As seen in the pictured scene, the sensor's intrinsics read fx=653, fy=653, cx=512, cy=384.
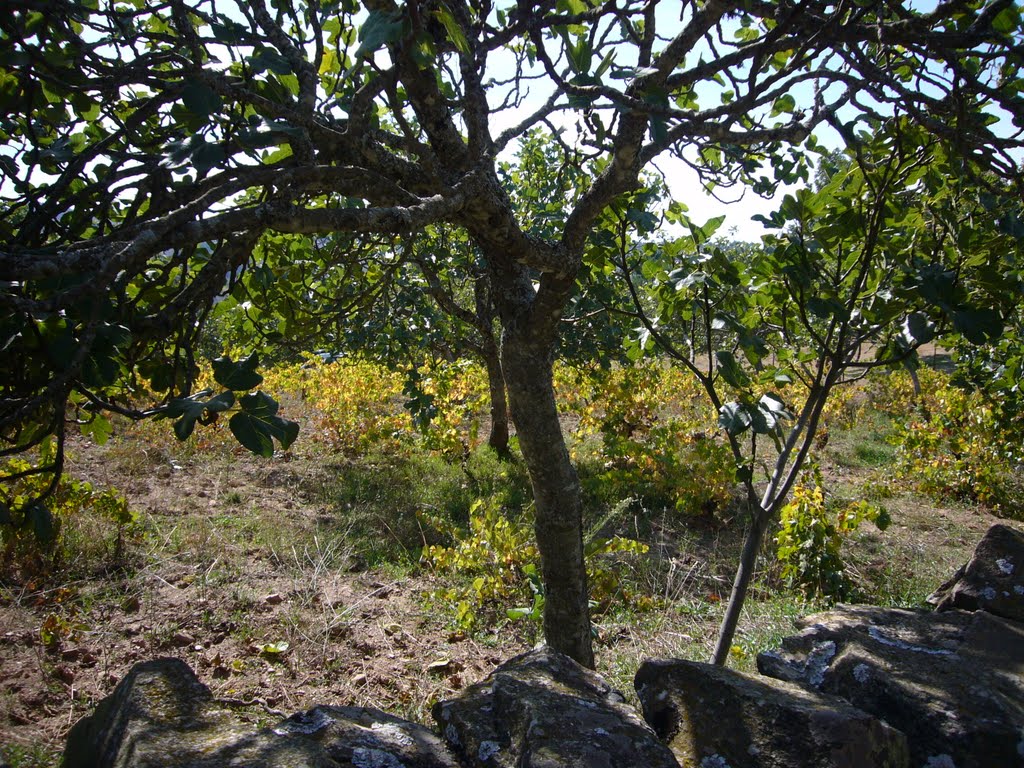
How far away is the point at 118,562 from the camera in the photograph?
3998 millimetres

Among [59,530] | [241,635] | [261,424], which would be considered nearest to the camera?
[261,424]

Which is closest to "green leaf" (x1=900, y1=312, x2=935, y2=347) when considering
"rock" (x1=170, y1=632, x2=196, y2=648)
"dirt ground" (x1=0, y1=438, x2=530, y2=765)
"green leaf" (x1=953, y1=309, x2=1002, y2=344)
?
"green leaf" (x1=953, y1=309, x2=1002, y2=344)

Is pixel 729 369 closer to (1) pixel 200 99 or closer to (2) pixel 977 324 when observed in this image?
(2) pixel 977 324

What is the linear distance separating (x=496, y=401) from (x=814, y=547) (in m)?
3.81

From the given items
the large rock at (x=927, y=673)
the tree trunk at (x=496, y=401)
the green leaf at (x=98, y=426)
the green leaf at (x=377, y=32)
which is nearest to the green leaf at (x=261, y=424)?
the green leaf at (x=377, y=32)


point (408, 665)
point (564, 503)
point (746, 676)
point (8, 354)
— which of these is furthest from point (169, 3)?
point (408, 665)

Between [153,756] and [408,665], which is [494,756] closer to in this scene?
[153,756]

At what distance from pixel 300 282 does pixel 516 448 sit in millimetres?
5033

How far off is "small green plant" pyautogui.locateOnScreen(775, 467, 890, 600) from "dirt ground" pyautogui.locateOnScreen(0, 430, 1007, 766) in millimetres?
508

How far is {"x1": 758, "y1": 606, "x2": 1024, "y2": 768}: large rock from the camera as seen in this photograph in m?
1.51

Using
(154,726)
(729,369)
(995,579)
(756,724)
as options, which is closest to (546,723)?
(756,724)

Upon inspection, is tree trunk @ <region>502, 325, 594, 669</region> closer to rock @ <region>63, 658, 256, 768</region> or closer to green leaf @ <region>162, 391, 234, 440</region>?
rock @ <region>63, 658, 256, 768</region>

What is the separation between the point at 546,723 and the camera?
137 centimetres

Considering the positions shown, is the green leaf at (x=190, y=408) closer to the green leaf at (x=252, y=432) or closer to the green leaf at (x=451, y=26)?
the green leaf at (x=252, y=432)
